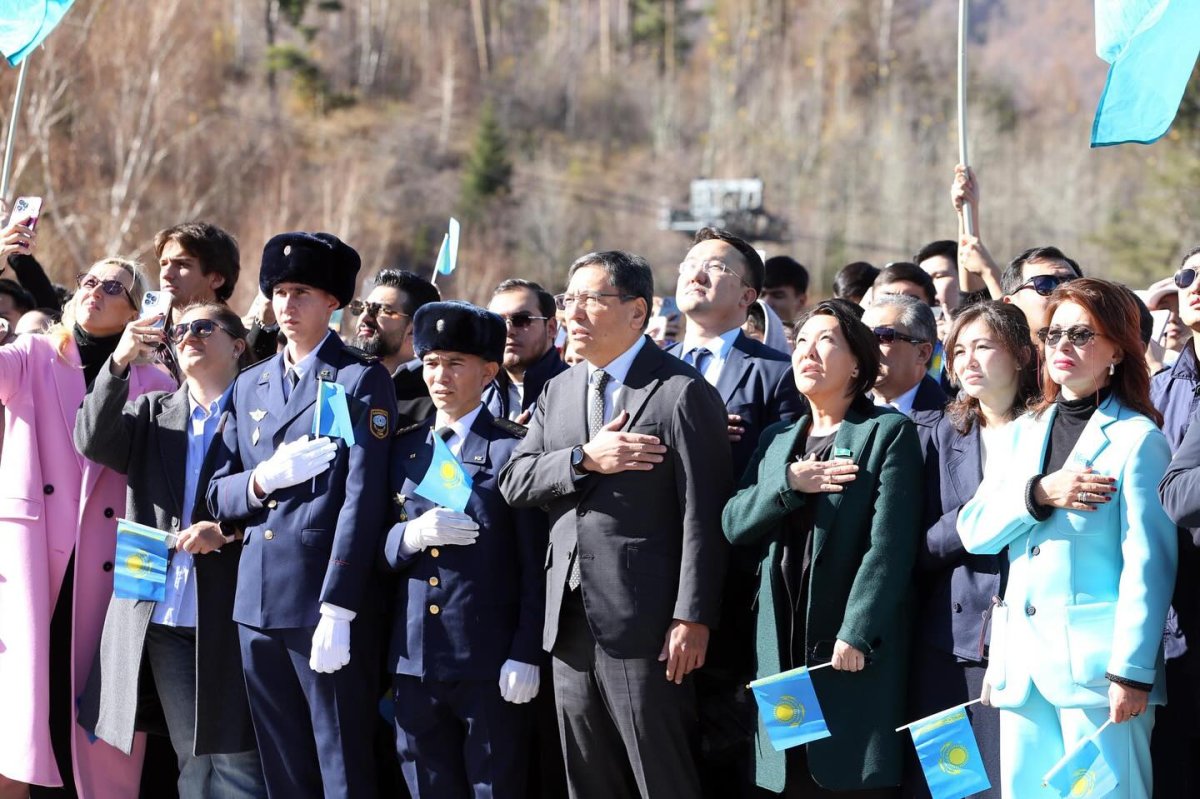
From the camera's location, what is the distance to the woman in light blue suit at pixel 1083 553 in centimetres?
369

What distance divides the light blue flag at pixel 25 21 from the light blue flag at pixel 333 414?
194 centimetres

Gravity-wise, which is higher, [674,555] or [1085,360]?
[1085,360]

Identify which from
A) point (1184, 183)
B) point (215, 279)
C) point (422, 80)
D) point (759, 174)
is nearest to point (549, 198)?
point (759, 174)

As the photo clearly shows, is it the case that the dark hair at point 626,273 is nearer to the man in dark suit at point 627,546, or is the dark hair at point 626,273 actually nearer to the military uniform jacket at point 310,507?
the man in dark suit at point 627,546

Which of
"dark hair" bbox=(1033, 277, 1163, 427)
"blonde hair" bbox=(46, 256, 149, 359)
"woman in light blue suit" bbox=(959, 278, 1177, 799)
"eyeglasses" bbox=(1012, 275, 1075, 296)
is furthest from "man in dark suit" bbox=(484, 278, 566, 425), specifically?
"dark hair" bbox=(1033, 277, 1163, 427)

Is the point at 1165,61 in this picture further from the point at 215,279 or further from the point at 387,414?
the point at 215,279

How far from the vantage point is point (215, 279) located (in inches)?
235

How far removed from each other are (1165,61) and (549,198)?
49.3 metres

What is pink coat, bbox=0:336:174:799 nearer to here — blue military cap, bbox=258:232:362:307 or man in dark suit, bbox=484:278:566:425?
blue military cap, bbox=258:232:362:307

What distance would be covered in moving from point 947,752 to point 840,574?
23.2 inches

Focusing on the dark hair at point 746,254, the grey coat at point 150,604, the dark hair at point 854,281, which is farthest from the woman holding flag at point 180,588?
the dark hair at point 854,281

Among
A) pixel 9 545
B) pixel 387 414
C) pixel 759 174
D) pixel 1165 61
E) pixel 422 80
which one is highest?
pixel 422 80

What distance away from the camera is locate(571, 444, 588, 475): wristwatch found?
430cm

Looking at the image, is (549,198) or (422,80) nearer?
(549,198)
